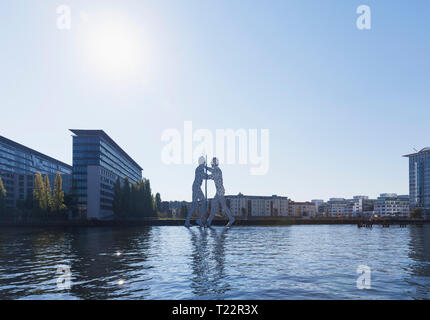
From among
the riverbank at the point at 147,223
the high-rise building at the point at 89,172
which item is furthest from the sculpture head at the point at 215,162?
the high-rise building at the point at 89,172

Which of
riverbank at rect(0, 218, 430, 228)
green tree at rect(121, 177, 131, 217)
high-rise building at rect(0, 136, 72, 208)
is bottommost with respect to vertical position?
riverbank at rect(0, 218, 430, 228)

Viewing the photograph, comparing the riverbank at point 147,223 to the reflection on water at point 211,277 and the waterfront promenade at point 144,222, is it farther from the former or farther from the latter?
the reflection on water at point 211,277

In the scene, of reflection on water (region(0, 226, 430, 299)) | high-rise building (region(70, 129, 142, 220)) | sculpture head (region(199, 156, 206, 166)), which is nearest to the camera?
reflection on water (region(0, 226, 430, 299))

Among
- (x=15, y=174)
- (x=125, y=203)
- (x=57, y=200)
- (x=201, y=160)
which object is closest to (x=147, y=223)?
(x=125, y=203)

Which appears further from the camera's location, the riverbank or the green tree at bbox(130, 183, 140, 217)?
the green tree at bbox(130, 183, 140, 217)

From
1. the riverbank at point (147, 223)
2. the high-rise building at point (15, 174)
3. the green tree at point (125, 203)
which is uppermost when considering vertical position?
the high-rise building at point (15, 174)

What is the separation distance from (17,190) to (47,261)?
542 ft

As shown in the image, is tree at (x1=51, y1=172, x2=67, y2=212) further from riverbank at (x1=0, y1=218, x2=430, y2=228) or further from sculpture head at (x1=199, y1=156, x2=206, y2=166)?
sculpture head at (x1=199, y1=156, x2=206, y2=166)

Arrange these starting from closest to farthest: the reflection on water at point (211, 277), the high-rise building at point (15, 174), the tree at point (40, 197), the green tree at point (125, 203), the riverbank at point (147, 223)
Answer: the reflection on water at point (211, 277)
the tree at point (40, 197)
the riverbank at point (147, 223)
the green tree at point (125, 203)
the high-rise building at point (15, 174)

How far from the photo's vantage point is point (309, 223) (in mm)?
180375

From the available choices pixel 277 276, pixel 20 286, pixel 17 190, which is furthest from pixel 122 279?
pixel 17 190

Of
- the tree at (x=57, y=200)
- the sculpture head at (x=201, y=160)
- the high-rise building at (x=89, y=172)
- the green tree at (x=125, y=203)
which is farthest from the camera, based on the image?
the high-rise building at (x=89, y=172)

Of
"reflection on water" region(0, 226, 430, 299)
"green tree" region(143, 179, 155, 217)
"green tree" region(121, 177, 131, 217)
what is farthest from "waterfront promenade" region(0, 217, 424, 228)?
"reflection on water" region(0, 226, 430, 299)
